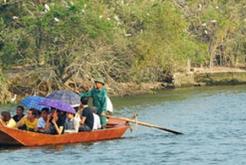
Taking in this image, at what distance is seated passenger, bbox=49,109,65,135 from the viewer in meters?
26.8

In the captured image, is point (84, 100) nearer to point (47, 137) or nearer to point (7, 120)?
point (47, 137)

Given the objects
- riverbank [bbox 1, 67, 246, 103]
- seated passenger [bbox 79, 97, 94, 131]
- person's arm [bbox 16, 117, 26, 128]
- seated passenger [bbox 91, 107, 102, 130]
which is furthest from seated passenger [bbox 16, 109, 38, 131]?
riverbank [bbox 1, 67, 246, 103]

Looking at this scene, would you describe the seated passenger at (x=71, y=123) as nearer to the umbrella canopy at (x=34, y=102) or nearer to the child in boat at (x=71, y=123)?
the child in boat at (x=71, y=123)

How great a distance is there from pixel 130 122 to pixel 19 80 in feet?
50.8

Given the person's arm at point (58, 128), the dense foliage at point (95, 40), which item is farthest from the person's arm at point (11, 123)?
the dense foliage at point (95, 40)

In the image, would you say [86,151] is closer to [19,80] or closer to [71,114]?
[71,114]

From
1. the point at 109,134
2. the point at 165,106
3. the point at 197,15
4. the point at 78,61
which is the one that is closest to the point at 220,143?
the point at 109,134

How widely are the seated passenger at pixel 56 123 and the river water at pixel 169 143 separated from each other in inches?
17.5

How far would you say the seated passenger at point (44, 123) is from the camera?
87.8 ft

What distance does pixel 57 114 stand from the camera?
27.1 m

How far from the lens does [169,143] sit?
28.2 m

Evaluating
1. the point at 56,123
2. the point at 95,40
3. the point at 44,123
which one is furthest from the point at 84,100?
the point at 95,40

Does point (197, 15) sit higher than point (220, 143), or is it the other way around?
point (197, 15)

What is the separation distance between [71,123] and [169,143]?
2.93 m
